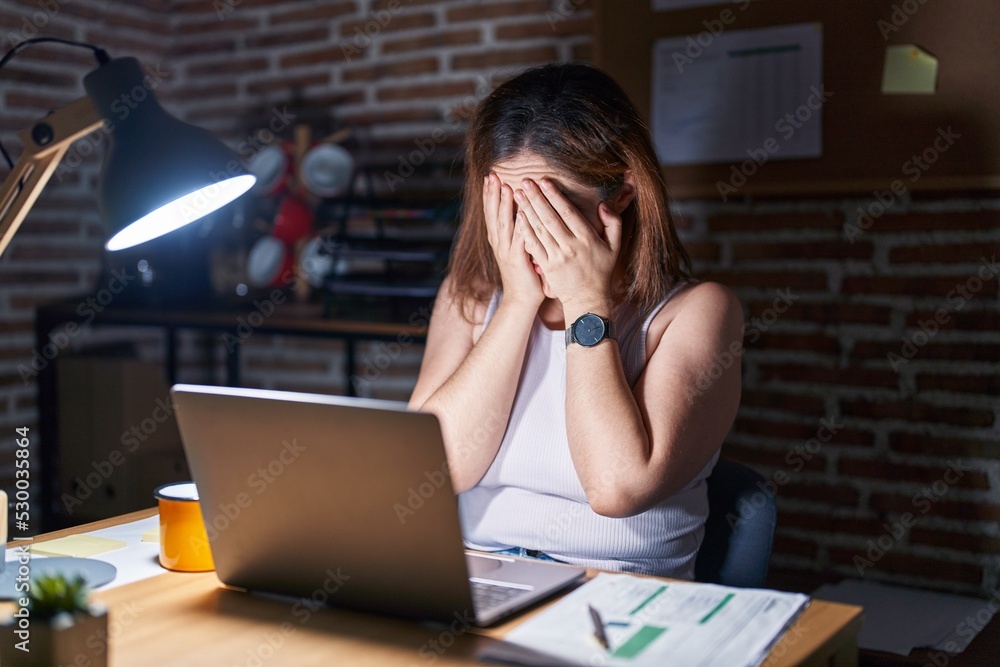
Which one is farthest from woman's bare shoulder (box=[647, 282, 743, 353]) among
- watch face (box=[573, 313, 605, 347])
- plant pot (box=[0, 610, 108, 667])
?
plant pot (box=[0, 610, 108, 667])

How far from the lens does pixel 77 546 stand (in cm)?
110

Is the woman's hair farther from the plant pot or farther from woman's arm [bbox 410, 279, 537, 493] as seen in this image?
the plant pot

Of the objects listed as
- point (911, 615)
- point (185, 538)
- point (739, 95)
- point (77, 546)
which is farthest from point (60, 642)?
point (739, 95)

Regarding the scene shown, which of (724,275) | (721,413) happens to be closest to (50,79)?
(724,275)

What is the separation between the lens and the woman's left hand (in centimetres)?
134

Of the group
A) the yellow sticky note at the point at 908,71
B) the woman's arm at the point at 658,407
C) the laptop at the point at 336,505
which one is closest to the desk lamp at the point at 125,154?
the laptop at the point at 336,505

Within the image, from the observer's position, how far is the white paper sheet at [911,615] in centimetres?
179

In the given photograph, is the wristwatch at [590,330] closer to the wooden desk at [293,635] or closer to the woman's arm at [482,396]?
the woman's arm at [482,396]

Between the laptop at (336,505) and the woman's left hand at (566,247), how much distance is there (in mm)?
484

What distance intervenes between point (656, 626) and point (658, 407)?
1.51 feet

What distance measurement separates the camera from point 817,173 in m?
2.16

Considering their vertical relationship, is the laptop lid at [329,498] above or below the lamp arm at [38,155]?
below

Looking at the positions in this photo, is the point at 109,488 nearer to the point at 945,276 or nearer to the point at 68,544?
the point at 68,544

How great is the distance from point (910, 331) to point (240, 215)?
191 centimetres
